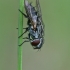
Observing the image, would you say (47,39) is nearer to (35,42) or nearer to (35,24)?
(35,42)

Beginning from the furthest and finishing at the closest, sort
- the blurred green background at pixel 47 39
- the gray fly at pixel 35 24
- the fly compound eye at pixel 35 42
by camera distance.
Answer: the blurred green background at pixel 47 39 < the fly compound eye at pixel 35 42 < the gray fly at pixel 35 24

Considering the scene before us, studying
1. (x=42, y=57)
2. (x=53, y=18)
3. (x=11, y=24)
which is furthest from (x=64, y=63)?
(x=11, y=24)

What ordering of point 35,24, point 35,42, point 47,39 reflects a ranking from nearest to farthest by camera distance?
point 35,24 → point 35,42 → point 47,39

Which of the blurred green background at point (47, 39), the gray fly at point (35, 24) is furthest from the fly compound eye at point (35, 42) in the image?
the blurred green background at point (47, 39)

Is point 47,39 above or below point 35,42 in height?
above

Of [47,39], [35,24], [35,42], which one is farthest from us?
[47,39]

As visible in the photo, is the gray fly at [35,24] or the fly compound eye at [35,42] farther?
the fly compound eye at [35,42]

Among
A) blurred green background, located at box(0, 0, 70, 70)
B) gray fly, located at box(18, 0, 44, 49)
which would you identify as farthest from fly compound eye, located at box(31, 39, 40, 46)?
blurred green background, located at box(0, 0, 70, 70)

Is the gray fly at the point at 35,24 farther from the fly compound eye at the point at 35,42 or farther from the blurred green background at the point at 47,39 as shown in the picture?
the blurred green background at the point at 47,39

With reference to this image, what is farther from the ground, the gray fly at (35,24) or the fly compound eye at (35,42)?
the gray fly at (35,24)

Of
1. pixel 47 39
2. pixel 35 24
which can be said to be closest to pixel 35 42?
pixel 35 24
